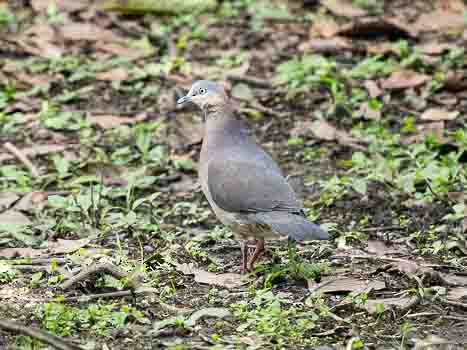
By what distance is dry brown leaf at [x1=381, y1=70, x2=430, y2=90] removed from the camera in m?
8.18

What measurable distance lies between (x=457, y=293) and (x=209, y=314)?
135 cm

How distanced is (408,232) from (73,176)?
2531mm

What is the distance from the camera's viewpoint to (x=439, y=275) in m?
5.21

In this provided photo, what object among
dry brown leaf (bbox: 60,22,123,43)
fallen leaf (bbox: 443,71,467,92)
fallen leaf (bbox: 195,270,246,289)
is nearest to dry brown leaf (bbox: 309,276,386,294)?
fallen leaf (bbox: 195,270,246,289)

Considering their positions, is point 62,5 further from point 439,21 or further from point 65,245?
point 65,245

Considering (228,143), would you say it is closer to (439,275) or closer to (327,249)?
(327,249)

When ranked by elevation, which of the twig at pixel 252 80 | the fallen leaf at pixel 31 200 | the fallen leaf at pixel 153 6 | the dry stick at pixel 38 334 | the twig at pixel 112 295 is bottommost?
the twig at pixel 112 295

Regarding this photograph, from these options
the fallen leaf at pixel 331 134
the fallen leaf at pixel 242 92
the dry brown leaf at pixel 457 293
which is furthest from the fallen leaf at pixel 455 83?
the dry brown leaf at pixel 457 293

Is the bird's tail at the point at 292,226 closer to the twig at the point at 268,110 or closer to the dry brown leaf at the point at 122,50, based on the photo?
the twig at the point at 268,110

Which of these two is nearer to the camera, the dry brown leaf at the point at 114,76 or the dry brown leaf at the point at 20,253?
the dry brown leaf at the point at 20,253

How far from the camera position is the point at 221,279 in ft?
17.7

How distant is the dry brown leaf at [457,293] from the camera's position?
5031mm

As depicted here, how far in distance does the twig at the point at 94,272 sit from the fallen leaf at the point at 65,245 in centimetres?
63

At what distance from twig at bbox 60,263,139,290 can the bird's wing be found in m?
0.85
